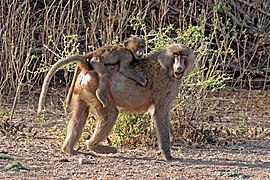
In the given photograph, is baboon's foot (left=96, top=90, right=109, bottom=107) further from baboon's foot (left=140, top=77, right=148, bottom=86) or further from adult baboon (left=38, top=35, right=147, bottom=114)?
baboon's foot (left=140, top=77, right=148, bottom=86)

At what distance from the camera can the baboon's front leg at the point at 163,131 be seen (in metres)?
8.33

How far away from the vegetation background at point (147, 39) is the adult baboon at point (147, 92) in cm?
66

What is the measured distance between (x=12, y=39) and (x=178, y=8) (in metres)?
3.05

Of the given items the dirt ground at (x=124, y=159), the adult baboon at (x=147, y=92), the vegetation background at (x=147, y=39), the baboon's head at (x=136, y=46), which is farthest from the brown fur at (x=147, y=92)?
the vegetation background at (x=147, y=39)

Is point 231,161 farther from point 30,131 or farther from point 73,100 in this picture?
point 30,131

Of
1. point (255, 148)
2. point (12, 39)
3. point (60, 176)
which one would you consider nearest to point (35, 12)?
point (12, 39)

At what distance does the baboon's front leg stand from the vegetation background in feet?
2.47

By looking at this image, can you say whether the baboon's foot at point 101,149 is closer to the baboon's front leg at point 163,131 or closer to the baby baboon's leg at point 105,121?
the baby baboon's leg at point 105,121

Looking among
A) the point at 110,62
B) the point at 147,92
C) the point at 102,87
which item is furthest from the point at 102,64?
the point at 147,92

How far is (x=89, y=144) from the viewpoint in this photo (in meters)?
8.52

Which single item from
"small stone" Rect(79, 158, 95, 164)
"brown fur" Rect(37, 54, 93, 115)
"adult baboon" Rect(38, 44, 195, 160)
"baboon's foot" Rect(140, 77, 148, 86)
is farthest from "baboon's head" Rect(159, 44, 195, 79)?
"small stone" Rect(79, 158, 95, 164)

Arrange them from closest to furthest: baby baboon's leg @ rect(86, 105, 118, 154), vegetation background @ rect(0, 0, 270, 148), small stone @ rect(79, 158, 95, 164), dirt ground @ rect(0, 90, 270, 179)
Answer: dirt ground @ rect(0, 90, 270, 179), small stone @ rect(79, 158, 95, 164), baby baboon's leg @ rect(86, 105, 118, 154), vegetation background @ rect(0, 0, 270, 148)

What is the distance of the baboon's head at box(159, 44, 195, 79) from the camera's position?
27.1 ft

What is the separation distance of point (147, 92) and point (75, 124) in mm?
896
